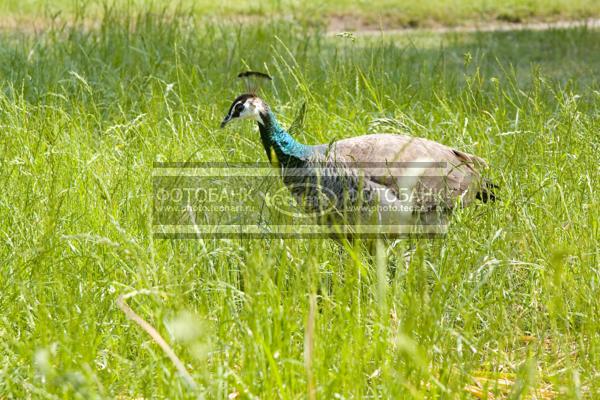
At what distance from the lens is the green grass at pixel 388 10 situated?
8242 millimetres

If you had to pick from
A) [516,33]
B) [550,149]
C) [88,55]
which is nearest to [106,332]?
[550,149]

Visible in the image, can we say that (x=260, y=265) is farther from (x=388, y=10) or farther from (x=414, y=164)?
(x=388, y=10)

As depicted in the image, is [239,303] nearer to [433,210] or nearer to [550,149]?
[433,210]

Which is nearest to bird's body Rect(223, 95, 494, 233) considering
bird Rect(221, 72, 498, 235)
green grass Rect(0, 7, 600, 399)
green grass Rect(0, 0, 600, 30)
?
bird Rect(221, 72, 498, 235)

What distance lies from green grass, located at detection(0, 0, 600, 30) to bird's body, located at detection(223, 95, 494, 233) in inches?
170

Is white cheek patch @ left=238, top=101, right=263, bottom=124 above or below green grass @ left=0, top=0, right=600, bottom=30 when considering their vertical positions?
above

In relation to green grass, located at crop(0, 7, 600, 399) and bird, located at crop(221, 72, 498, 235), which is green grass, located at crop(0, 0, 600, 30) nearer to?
green grass, located at crop(0, 7, 600, 399)

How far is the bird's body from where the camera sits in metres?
3.77

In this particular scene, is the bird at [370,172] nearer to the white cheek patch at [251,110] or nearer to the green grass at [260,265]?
the white cheek patch at [251,110]

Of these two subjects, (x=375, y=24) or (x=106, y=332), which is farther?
(x=375, y=24)

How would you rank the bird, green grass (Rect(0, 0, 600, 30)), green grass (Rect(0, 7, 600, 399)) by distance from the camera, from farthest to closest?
green grass (Rect(0, 0, 600, 30)), the bird, green grass (Rect(0, 7, 600, 399))

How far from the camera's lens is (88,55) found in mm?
5434

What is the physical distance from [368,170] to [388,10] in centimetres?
523

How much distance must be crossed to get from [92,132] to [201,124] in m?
0.61
